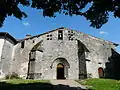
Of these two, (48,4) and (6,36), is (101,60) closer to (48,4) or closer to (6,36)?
(6,36)

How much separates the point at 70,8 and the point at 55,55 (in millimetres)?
18238

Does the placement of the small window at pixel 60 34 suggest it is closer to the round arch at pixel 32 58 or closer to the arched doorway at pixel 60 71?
the round arch at pixel 32 58

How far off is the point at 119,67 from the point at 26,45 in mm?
16369

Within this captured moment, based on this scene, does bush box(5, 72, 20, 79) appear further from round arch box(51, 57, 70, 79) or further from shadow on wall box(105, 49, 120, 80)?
shadow on wall box(105, 49, 120, 80)

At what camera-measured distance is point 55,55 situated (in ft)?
93.5

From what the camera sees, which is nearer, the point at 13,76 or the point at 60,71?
the point at 13,76

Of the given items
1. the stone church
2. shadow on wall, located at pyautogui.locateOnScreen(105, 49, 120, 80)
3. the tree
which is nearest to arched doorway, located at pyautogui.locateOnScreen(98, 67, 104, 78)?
the stone church

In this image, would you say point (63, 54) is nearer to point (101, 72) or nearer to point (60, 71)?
point (60, 71)

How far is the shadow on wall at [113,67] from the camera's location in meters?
29.7

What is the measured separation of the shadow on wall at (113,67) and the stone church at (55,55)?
609 mm

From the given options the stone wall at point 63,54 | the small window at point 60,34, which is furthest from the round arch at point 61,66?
the small window at point 60,34

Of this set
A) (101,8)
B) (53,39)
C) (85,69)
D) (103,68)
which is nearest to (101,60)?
(103,68)

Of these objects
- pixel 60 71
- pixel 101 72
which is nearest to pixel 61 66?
pixel 60 71

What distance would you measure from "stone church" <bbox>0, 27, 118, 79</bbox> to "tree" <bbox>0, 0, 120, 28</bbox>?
17172 millimetres
